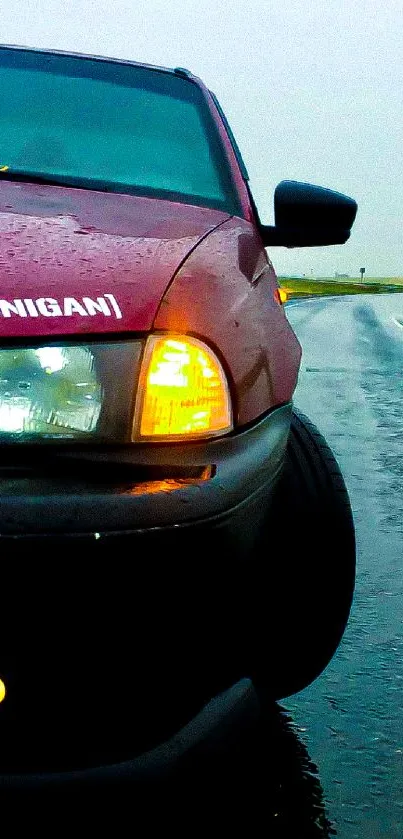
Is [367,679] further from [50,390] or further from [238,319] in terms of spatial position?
[50,390]

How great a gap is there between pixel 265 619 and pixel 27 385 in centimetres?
61

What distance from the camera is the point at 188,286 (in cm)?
214

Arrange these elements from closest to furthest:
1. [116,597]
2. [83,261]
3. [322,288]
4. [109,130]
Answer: [116,597]
[83,261]
[109,130]
[322,288]

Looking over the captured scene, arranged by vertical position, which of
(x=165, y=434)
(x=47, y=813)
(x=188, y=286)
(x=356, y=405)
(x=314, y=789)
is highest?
(x=188, y=286)

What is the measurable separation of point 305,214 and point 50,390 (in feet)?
4.70

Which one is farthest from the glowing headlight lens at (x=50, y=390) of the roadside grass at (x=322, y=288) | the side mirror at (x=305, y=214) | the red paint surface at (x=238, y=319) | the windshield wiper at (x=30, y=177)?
the roadside grass at (x=322, y=288)

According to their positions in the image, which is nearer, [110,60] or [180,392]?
[180,392]

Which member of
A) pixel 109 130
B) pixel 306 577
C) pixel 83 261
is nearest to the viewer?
pixel 83 261

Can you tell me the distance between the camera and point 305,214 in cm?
324

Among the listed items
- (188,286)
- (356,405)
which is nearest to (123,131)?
(188,286)

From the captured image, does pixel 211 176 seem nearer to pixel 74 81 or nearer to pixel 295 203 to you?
pixel 295 203

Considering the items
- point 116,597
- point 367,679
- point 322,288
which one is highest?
point 116,597

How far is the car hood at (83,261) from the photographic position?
1.96 meters

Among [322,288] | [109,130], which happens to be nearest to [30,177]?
[109,130]
